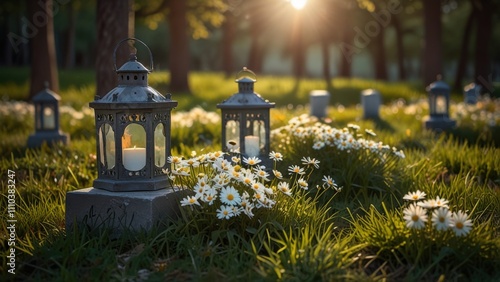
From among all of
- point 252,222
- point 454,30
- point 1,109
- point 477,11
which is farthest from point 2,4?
point 454,30

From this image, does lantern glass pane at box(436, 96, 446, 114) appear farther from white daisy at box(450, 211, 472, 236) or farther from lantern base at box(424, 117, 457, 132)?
white daisy at box(450, 211, 472, 236)

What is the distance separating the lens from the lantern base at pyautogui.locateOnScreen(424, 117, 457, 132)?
38.5 ft

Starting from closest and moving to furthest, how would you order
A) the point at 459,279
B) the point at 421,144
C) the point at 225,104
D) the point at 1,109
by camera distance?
1. the point at 459,279
2. the point at 225,104
3. the point at 421,144
4. the point at 1,109

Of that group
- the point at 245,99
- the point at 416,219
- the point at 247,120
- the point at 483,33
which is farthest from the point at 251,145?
the point at 483,33

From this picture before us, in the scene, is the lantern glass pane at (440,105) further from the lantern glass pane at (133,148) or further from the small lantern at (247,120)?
the lantern glass pane at (133,148)

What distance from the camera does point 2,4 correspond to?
2180 centimetres

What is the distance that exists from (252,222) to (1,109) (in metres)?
10.2

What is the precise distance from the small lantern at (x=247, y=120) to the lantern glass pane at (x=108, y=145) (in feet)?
4.83

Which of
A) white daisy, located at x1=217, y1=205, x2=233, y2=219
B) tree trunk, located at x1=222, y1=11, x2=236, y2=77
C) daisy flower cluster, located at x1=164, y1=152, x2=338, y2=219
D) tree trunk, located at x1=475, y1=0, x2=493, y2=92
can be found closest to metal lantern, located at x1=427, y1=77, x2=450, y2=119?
daisy flower cluster, located at x1=164, y1=152, x2=338, y2=219

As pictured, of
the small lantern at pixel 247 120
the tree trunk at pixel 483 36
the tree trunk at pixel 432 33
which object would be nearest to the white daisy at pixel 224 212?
the small lantern at pixel 247 120

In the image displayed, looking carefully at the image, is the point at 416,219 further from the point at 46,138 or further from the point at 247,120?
the point at 46,138

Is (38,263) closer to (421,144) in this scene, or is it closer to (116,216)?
(116,216)

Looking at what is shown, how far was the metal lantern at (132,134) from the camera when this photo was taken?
493 centimetres

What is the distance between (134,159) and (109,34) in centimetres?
475
